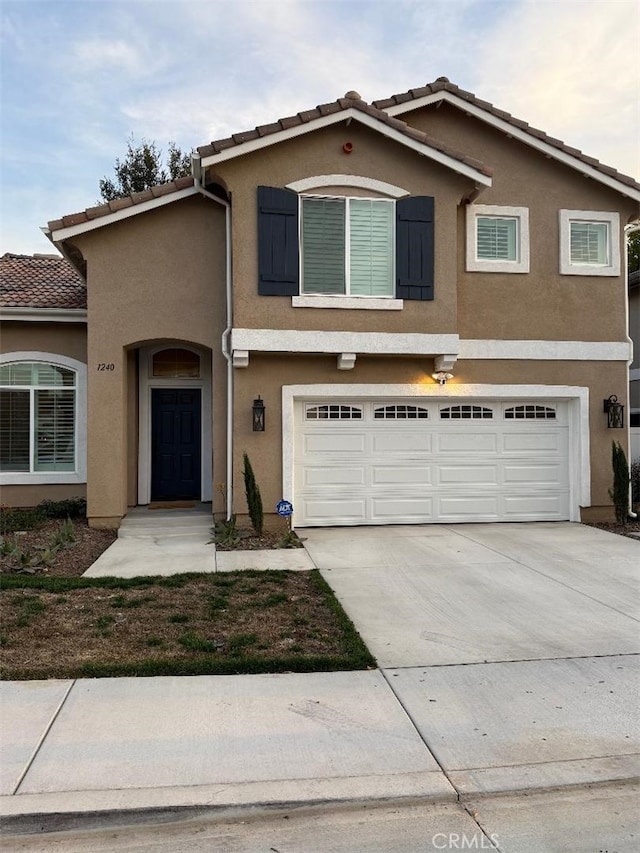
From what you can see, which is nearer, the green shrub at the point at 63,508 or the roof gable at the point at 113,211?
the roof gable at the point at 113,211

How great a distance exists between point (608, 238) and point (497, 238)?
214 cm

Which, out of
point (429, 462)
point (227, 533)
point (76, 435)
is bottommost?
point (227, 533)

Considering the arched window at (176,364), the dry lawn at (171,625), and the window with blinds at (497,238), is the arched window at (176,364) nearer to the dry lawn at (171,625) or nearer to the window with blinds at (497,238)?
the dry lawn at (171,625)

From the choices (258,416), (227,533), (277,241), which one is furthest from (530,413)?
(227,533)

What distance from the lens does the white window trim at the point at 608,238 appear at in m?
10.5

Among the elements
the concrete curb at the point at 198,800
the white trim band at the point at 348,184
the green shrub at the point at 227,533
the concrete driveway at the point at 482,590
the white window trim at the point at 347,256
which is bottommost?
the concrete curb at the point at 198,800

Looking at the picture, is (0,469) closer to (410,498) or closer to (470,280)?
(410,498)

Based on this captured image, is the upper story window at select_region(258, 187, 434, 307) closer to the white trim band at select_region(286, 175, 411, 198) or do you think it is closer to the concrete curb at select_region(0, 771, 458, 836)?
the white trim band at select_region(286, 175, 411, 198)

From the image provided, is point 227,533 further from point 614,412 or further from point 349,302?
point 614,412

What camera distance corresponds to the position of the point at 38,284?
38.0 feet

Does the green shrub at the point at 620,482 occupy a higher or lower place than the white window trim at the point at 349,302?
lower

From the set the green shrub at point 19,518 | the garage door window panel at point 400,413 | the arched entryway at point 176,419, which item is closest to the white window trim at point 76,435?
the green shrub at point 19,518

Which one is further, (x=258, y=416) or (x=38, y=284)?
(x=38, y=284)

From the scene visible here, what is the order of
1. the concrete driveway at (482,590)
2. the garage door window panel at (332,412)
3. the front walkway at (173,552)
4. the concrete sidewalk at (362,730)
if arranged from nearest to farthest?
the concrete sidewalk at (362,730), the concrete driveway at (482,590), the front walkway at (173,552), the garage door window panel at (332,412)
